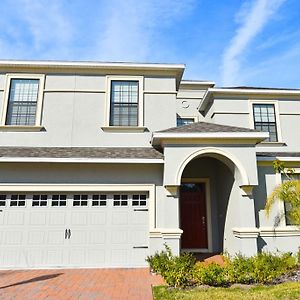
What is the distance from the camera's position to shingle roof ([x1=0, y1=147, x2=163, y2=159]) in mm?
10039

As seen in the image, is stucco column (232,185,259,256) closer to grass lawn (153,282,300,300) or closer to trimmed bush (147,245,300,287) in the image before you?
trimmed bush (147,245,300,287)

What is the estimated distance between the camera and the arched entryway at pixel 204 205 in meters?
11.2

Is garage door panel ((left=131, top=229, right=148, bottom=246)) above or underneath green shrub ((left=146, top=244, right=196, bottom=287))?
above

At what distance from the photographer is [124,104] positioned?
11992 mm

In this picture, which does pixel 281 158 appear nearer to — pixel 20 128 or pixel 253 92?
pixel 253 92

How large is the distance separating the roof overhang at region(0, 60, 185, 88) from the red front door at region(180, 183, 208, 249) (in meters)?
5.00

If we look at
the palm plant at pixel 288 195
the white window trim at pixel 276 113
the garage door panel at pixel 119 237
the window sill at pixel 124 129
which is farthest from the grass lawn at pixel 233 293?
the white window trim at pixel 276 113

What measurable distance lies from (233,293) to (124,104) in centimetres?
810

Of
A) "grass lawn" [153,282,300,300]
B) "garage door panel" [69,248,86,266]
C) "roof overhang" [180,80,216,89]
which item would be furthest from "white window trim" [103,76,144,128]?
"grass lawn" [153,282,300,300]

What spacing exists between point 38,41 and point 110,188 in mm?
5395

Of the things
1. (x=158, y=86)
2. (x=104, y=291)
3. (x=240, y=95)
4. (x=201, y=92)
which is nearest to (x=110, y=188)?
(x=104, y=291)

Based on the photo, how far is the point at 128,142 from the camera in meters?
11.6

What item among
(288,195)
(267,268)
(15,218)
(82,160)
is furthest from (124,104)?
(267,268)

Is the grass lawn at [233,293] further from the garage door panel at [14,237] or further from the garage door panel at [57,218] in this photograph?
the garage door panel at [14,237]
